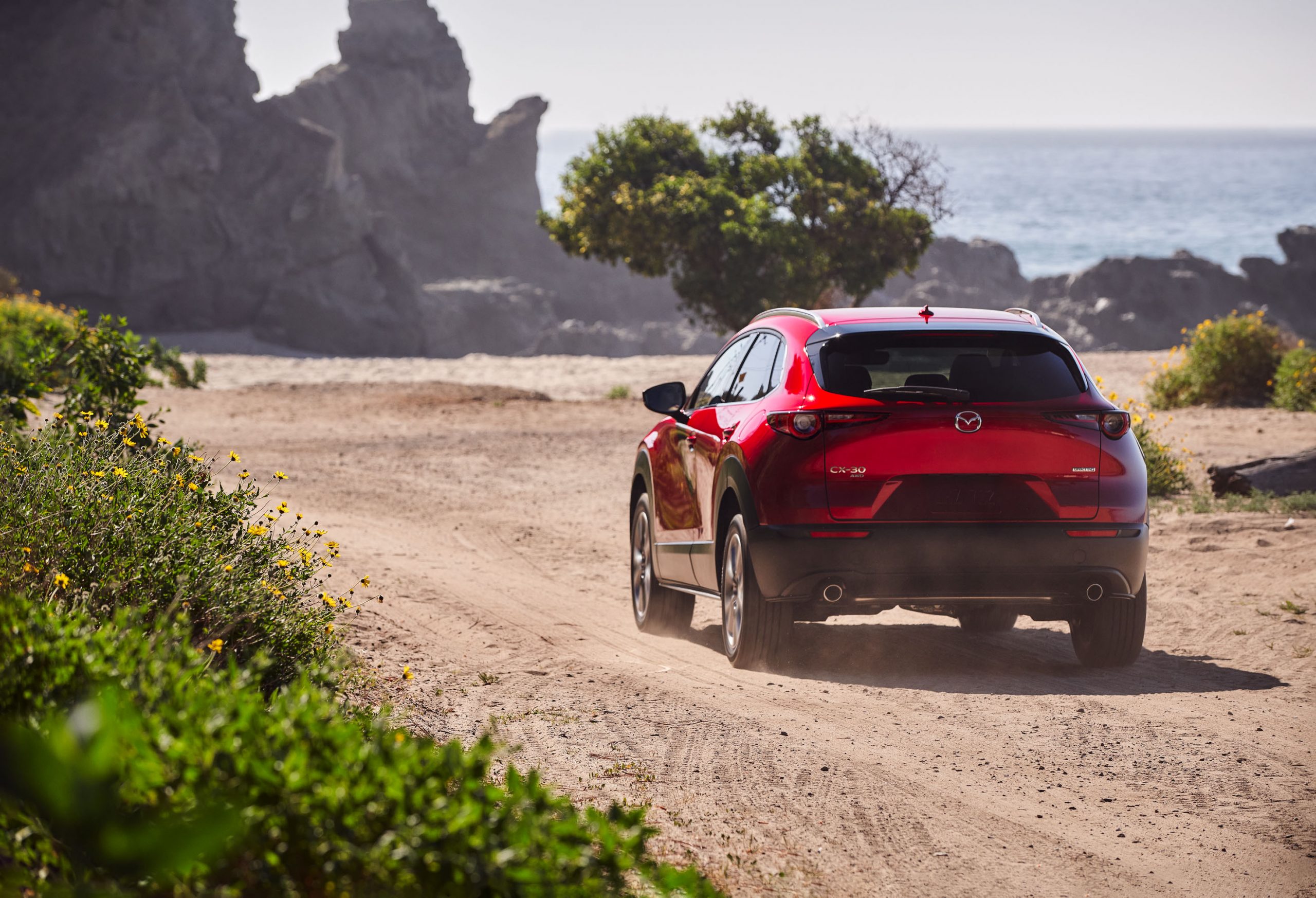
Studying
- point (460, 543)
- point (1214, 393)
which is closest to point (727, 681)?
point (460, 543)

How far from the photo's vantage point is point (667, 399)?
7.75 metres

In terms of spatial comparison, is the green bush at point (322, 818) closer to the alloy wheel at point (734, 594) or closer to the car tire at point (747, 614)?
the car tire at point (747, 614)

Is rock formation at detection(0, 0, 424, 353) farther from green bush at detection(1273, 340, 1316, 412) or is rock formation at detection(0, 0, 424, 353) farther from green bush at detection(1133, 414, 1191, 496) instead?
green bush at detection(1133, 414, 1191, 496)

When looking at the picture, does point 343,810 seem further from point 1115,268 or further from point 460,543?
point 1115,268

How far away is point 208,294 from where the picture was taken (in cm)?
5606

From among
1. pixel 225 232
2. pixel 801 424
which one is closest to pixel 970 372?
pixel 801 424

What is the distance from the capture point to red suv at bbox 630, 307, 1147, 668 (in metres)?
5.99

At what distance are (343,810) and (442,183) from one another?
77271 millimetres

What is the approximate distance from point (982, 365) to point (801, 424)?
1.03m

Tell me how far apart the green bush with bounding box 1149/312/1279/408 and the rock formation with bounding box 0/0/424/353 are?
4292 cm

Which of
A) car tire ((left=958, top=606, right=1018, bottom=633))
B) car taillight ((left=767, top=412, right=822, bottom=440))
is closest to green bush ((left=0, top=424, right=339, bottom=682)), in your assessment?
car taillight ((left=767, top=412, right=822, bottom=440))

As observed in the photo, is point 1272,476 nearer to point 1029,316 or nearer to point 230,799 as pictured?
point 1029,316

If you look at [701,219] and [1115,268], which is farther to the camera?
[1115,268]

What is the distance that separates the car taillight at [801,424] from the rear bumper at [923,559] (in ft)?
1.47
